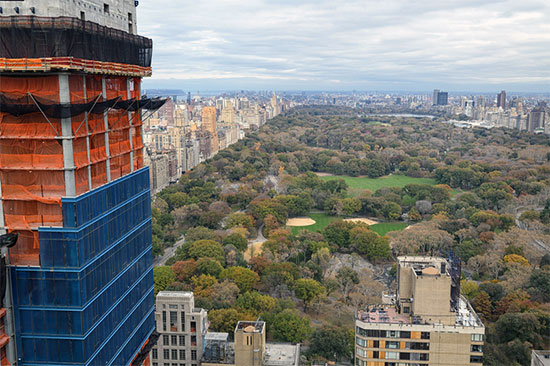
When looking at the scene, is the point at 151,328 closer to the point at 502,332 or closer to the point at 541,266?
the point at 502,332

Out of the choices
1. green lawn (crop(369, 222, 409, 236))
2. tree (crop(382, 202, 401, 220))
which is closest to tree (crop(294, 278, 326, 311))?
green lawn (crop(369, 222, 409, 236))

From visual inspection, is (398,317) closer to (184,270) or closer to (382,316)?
(382,316)

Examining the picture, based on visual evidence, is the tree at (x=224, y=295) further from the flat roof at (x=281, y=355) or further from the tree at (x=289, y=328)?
the flat roof at (x=281, y=355)

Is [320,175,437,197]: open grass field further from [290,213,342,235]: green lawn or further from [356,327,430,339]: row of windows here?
[356,327,430,339]: row of windows

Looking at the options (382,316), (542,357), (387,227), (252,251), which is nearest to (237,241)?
(252,251)

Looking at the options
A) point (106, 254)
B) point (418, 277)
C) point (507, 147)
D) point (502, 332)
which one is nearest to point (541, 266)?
point (502, 332)

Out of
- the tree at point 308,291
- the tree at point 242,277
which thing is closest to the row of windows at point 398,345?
the tree at point 308,291

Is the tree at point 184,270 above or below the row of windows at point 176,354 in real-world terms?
above
